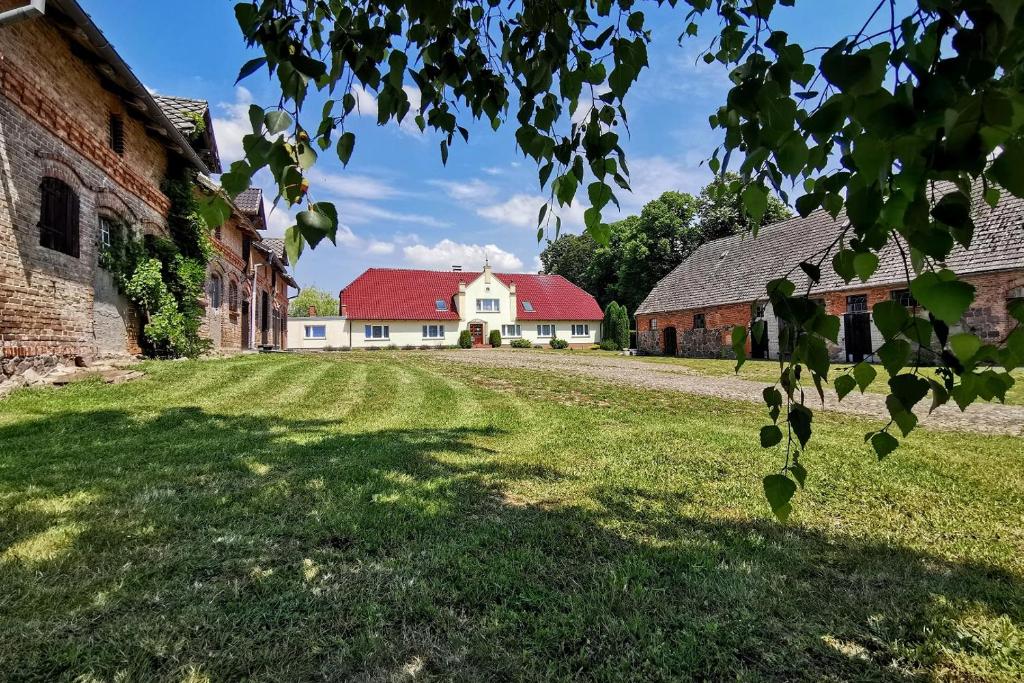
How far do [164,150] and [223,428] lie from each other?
10347mm

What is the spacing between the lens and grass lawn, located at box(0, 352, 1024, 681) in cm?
207

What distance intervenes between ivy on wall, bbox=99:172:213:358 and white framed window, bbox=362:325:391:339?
23161 millimetres

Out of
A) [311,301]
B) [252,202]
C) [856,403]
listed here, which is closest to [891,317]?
[856,403]

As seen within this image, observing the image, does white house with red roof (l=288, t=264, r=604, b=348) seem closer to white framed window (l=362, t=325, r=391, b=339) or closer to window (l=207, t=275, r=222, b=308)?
white framed window (l=362, t=325, r=391, b=339)

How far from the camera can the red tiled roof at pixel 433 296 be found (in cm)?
3778

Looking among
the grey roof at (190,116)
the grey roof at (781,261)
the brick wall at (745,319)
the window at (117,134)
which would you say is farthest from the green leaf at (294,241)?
the grey roof at (781,261)

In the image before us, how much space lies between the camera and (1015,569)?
287cm

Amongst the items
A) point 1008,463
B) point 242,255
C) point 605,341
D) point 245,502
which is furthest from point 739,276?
point 245,502

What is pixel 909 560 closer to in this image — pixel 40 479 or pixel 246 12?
pixel 246 12

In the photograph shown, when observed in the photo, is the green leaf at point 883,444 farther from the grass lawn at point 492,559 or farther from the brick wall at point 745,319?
the brick wall at point 745,319

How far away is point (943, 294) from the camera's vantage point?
813mm

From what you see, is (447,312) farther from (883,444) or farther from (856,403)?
(883,444)

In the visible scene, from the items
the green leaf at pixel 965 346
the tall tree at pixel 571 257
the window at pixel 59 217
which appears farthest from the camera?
the tall tree at pixel 571 257

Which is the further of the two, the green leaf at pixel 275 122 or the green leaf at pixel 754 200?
the green leaf at pixel 754 200
